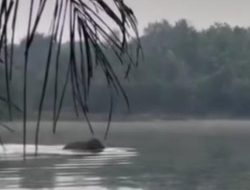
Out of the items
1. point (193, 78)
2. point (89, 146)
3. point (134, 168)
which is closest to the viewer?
point (134, 168)

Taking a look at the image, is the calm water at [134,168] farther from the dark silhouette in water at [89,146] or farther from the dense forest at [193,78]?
the dense forest at [193,78]

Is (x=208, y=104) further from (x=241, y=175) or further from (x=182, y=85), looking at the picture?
(x=241, y=175)

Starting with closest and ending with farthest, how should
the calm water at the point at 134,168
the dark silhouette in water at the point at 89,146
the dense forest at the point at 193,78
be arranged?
1. the calm water at the point at 134,168
2. the dark silhouette in water at the point at 89,146
3. the dense forest at the point at 193,78

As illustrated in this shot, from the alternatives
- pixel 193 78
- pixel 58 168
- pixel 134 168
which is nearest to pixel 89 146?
pixel 134 168

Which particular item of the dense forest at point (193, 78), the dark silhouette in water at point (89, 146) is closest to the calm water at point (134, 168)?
the dark silhouette in water at point (89, 146)

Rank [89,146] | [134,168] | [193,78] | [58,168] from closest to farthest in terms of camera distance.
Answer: [58,168] < [134,168] < [89,146] < [193,78]

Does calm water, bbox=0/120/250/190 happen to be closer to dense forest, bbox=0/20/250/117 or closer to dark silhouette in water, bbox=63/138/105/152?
dark silhouette in water, bbox=63/138/105/152

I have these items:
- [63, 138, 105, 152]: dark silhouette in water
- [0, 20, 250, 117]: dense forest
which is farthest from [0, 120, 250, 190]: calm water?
[0, 20, 250, 117]: dense forest

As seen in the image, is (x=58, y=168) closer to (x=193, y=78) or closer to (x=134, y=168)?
(x=134, y=168)

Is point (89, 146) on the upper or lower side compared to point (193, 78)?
lower

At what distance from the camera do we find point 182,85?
93.2 metres

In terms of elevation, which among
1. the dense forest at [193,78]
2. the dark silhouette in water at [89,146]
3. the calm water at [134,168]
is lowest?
the calm water at [134,168]

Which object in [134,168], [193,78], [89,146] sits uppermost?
[193,78]

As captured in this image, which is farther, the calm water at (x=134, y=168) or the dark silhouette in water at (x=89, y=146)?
the dark silhouette in water at (x=89, y=146)
